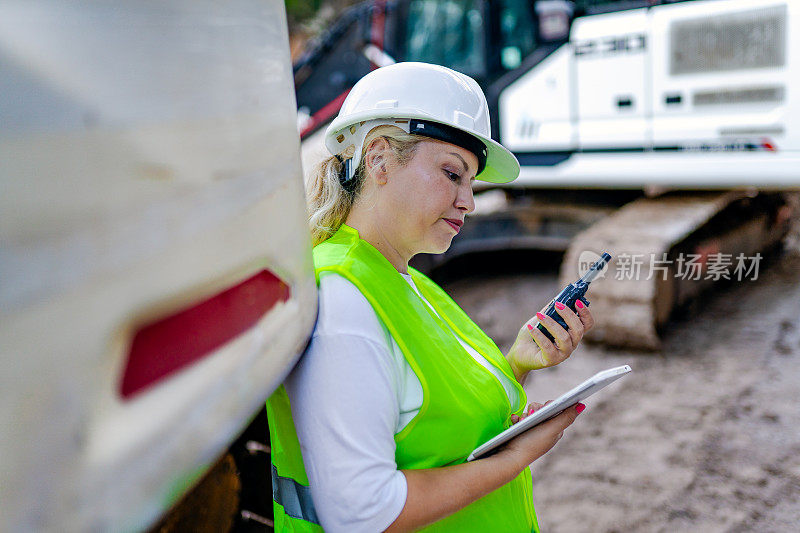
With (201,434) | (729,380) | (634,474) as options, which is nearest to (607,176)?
(729,380)

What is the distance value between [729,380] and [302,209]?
4.05 m

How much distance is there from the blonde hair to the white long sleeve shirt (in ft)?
1.19

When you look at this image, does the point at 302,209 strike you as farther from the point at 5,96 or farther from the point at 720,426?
the point at 720,426

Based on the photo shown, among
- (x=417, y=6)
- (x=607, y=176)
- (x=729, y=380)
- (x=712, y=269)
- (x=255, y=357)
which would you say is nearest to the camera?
(x=255, y=357)

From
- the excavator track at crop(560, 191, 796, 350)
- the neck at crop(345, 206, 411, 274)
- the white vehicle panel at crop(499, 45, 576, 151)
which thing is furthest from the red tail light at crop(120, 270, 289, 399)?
the white vehicle panel at crop(499, 45, 576, 151)

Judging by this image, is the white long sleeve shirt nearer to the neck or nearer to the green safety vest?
the green safety vest

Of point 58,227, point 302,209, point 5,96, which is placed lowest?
point 302,209

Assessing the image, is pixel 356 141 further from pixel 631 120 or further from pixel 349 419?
pixel 631 120

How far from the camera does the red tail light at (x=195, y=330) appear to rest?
2.35 feet

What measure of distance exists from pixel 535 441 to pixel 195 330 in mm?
787

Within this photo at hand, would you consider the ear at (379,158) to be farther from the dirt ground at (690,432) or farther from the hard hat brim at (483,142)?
the dirt ground at (690,432)

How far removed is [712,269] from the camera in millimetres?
5789

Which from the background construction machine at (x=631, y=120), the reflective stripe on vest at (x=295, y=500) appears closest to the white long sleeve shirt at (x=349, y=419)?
the reflective stripe on vest at (x=295, y=500)

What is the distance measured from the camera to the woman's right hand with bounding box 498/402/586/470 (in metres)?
1.31
